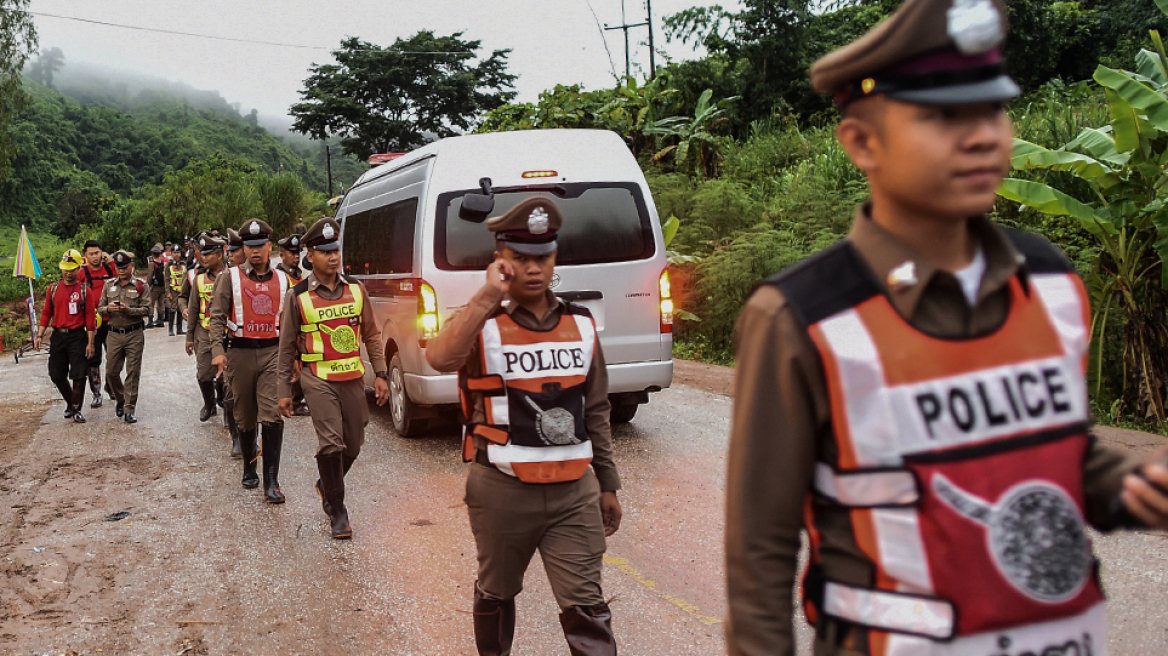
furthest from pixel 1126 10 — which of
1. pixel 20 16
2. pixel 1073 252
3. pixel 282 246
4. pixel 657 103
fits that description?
pixel 20 16

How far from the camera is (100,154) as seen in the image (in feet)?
298

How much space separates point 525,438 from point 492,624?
29.1 inches

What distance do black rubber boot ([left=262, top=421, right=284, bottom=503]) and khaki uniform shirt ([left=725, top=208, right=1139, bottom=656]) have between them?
6412 millimetres

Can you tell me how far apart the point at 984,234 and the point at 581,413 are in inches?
88.7

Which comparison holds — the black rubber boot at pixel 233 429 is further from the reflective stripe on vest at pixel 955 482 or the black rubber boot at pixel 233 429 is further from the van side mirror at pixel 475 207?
the reflective stripe on vest at pixel 955 482

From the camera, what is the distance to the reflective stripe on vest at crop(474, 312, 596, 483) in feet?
11.8

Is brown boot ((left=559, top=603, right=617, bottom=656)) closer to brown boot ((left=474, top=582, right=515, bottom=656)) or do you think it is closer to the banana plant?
brown boot ((left=474, top=582, right=515, bottom=656))

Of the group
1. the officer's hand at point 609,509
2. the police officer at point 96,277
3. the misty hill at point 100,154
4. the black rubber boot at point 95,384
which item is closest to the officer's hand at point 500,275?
the officer's hand at point 609,509

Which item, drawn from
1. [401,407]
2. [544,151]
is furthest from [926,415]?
[401,407]

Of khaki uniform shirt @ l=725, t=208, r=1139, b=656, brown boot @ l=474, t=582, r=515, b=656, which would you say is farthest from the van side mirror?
khaki uniform shirt @ l=725, t=208, r=1139, b=656

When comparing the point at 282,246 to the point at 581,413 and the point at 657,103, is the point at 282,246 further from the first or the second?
the point at 657,103

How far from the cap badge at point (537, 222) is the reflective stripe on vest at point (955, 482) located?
222 centimetres

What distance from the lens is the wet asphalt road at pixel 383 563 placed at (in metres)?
4.78

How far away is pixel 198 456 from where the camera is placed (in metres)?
9.39
